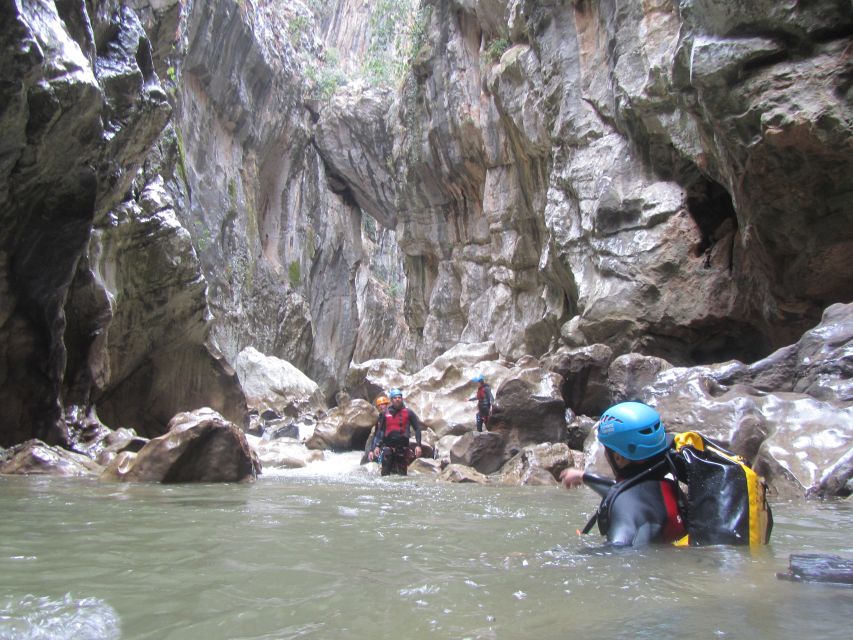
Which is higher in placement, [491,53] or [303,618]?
[491,53]

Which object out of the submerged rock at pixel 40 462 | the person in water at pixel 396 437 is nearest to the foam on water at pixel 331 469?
the person in water at pixel 396 437

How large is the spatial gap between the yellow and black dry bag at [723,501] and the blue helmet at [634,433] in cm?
19

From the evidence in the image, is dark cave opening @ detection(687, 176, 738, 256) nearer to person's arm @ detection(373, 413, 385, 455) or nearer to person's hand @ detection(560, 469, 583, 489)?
person's arm @ detection(373, 413, 385, 455)

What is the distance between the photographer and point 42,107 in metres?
6.31

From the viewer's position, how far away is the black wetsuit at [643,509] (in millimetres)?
3223

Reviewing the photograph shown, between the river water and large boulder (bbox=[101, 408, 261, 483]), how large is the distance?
1918 mm

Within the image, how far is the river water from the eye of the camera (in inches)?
79.7

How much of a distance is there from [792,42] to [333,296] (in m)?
29.1

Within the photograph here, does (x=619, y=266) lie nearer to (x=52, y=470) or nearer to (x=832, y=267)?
(x=832, y=267)

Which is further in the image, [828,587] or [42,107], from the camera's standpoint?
[42,107]

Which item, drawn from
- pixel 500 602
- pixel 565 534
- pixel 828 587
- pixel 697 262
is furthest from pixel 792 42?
pixel 500 602

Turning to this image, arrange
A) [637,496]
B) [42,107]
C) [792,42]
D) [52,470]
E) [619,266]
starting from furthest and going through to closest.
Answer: [619,266]
[792,42]
[52,470]
[42,107]
[637,496]

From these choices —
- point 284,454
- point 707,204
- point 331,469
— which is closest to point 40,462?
point 331,469

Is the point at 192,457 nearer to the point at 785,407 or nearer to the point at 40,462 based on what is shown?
the point at 40,462
